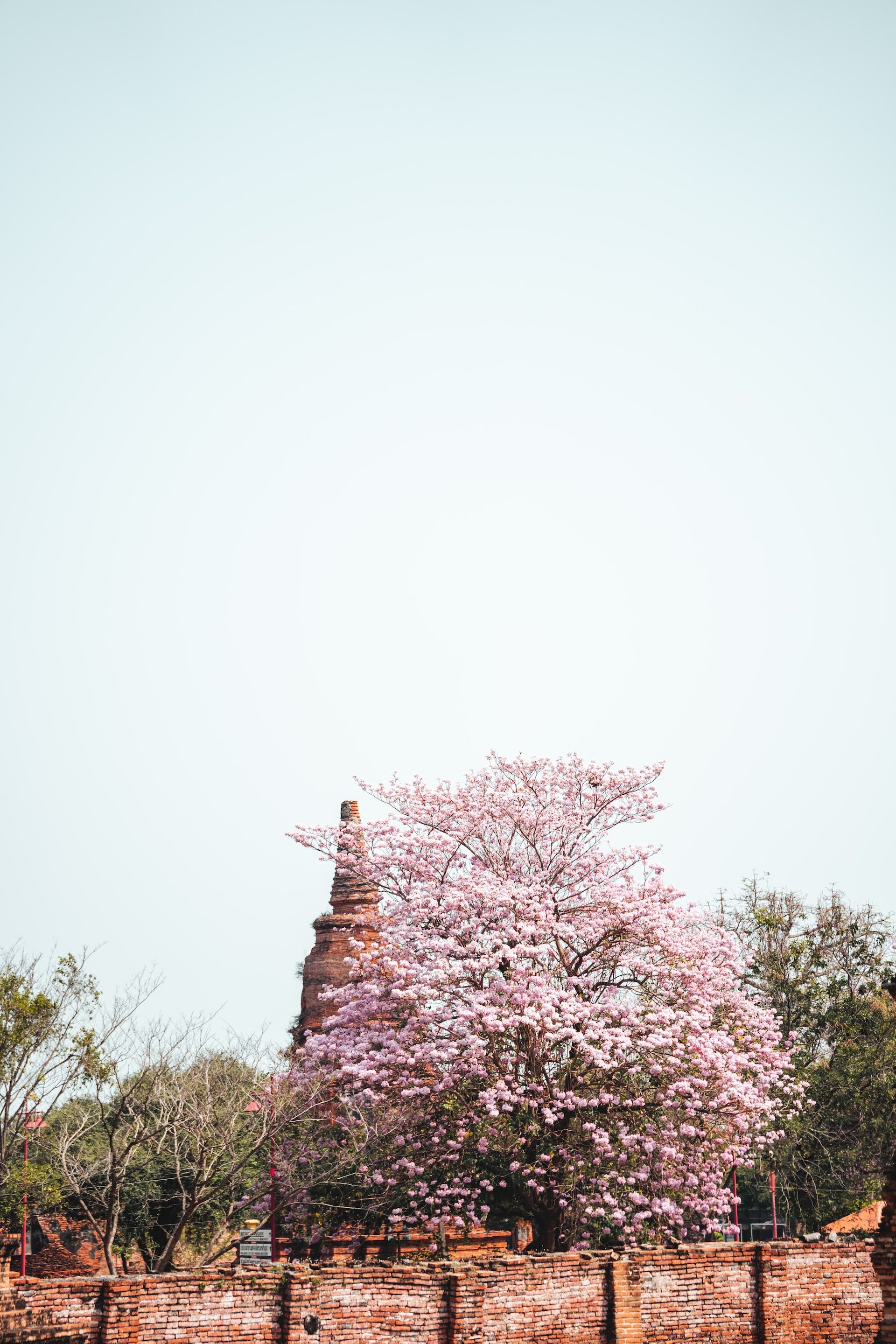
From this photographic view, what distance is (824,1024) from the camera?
30.2 metres

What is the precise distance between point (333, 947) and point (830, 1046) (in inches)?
495

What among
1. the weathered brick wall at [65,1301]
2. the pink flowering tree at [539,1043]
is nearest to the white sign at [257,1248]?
the pink flowering tree at [539,1043]

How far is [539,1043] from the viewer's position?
1911cm

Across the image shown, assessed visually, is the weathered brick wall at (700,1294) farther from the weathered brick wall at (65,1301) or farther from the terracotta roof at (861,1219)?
the terracotta roof at (861,1219)

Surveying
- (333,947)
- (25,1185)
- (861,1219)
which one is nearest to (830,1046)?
(861,1219)

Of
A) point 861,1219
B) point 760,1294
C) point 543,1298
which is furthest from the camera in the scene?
point 861,1219

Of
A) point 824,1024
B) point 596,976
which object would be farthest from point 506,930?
point 824,1024

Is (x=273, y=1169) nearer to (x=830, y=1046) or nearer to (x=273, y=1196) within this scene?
(x=273, y=1196)

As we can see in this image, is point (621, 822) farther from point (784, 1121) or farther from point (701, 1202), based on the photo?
point (784, 1121)

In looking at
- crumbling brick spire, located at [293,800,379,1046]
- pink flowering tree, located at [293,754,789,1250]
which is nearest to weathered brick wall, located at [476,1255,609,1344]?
pink flowering tree, located at [293,754,789,1250]

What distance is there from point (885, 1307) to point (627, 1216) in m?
7.69

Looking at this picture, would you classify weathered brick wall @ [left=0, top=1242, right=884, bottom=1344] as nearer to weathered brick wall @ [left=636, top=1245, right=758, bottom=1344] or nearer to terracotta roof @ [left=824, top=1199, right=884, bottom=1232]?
weathered brick wall @ [left=636, top=1245, right=758, bottom=1344]

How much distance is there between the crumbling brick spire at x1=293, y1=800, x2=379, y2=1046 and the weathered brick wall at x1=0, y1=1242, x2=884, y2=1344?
37.0ft

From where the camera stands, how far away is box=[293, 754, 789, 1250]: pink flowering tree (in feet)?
61.8
